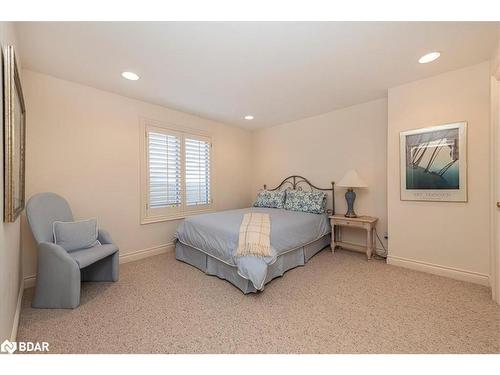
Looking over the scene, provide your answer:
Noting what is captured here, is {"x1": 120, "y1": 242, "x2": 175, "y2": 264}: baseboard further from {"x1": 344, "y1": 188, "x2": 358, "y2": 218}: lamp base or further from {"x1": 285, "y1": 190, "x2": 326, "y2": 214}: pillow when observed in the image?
{"x1": 344, "y1": 188, "x2": 358, "y2": 218}: lamp base

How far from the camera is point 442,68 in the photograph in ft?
7.73

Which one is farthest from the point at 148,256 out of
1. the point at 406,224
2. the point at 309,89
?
the point at 406,224

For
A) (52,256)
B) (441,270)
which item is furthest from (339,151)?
(52,256)

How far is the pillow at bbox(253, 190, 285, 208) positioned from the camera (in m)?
4.02

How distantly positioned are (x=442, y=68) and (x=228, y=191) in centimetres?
366

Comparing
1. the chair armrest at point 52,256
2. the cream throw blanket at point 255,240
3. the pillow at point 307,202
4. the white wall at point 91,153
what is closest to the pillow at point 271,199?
the pillow at point 307,202

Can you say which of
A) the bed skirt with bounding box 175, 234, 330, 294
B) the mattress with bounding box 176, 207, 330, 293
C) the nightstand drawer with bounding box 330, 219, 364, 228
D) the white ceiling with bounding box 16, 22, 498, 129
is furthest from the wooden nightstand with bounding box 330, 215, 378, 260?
the white ceiling with bounding box 16, 22, 498, 129

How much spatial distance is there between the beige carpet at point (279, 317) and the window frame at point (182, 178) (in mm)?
1053

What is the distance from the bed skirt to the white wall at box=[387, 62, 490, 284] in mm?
1142

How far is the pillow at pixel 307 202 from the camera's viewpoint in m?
3.53

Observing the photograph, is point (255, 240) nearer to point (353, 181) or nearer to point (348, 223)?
point (348, 223)

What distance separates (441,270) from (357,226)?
3.32 ft
